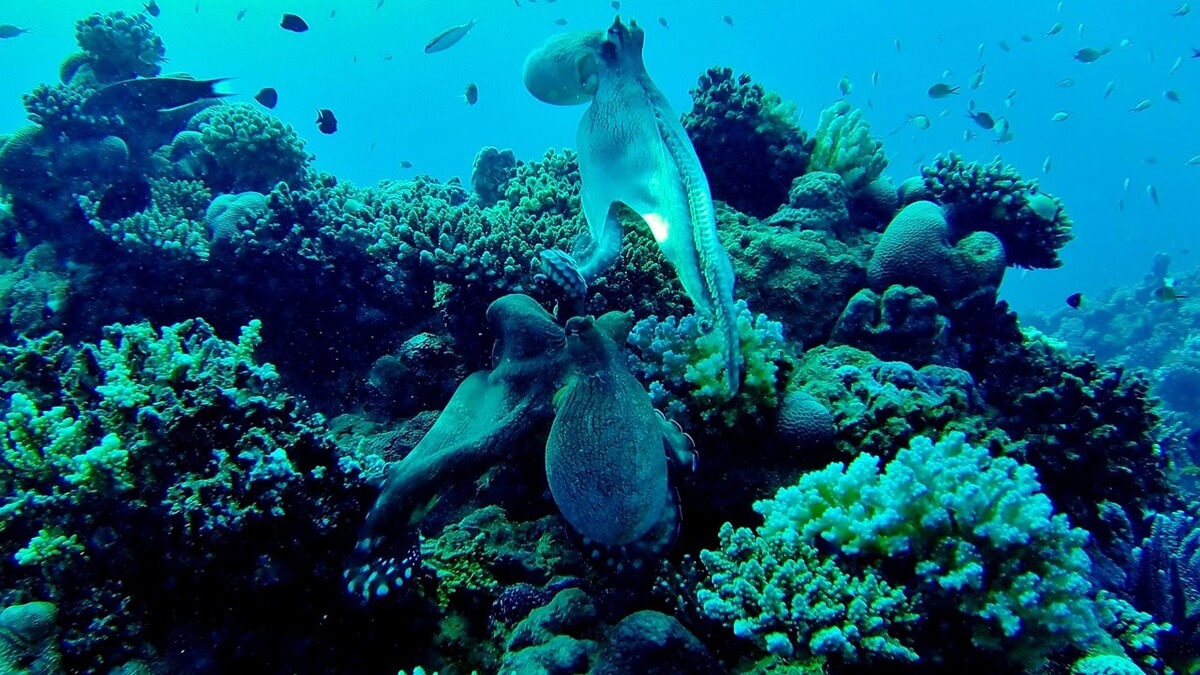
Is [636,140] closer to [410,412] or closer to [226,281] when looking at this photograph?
[410,412]

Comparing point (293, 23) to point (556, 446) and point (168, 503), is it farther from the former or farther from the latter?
point (556, 446)

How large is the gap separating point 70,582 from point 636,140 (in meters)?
2.95

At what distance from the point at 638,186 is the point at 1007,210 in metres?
4.90

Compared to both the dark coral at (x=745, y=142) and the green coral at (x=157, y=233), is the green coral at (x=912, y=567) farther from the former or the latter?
the green coral at (x=157, y=233)

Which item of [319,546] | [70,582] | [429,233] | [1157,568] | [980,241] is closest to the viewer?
[70,582]

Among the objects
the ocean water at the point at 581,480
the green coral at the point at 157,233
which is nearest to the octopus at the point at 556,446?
the ocean water at the point at 581,480

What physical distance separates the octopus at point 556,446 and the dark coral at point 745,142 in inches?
164

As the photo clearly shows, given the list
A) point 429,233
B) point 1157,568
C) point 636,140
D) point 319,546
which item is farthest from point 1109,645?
point 429,233

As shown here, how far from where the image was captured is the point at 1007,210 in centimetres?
548

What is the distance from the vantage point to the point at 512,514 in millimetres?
2980

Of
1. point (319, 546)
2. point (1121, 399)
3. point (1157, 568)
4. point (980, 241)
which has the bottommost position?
point (319, 546)

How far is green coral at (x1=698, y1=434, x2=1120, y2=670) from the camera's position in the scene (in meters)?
2.14

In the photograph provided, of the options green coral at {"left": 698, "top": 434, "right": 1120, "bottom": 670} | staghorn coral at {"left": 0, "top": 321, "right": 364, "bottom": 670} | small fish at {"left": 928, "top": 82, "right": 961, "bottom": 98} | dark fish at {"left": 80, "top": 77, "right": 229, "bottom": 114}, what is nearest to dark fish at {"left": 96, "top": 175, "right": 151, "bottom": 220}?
dark fish at {"left": 80, "top": 77, "right": 229, "bottom": 114}

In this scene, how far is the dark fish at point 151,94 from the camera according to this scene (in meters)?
7.46
